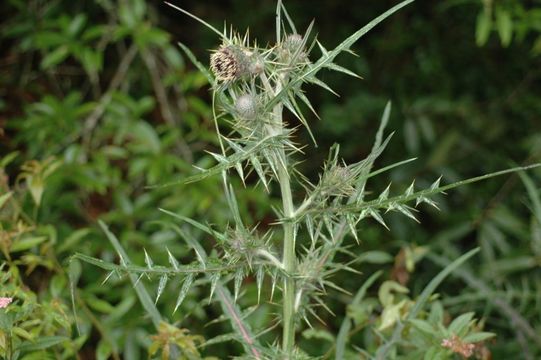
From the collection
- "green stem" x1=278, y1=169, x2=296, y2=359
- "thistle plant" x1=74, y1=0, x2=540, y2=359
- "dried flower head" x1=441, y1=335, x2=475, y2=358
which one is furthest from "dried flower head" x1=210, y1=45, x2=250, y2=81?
"dried flower head" x1=441, y1=335, x2=475, y2=358

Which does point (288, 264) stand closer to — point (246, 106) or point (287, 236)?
point (287, 236)

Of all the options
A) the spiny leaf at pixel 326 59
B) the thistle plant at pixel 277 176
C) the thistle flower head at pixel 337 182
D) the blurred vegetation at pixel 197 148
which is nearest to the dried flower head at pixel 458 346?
the blurred vegetation at pixel 197 148

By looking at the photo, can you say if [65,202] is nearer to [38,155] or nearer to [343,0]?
[38,155]

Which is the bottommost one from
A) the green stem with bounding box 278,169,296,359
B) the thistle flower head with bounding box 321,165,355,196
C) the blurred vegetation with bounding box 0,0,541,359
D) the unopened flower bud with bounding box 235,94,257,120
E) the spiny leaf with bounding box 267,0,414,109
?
the blurred vegetation with bounding box 0,0,541,359

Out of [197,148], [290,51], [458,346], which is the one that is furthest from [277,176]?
[197,148]

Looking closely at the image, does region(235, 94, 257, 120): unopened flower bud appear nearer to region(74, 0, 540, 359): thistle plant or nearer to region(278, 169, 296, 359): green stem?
region(74, 0, 540, 359): thistle plant

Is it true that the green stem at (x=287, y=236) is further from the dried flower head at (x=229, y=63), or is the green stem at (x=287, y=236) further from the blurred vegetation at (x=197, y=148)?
the blurred vegetation at (x=197, y=148)
